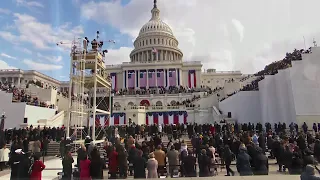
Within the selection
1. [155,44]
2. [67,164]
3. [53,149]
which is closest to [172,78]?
[155,44]

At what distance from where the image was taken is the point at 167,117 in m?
46.1

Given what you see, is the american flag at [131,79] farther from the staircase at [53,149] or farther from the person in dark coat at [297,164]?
the person in dark coat at [297,164]

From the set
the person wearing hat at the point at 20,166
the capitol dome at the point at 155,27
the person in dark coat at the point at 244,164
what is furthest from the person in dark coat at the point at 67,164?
the capitol dome at the point at 155,27

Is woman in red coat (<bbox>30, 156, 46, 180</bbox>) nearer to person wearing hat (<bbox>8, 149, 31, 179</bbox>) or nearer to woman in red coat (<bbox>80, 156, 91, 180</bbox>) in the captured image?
person wearing hat (<bbox>8, 149, 31, 179</bbox>)

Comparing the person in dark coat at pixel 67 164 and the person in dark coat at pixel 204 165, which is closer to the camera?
the person in dark coat at pixel 67 164

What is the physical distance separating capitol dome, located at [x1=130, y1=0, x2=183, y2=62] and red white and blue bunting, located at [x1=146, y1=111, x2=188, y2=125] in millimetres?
55703

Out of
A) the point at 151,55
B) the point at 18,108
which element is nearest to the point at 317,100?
the point at 18,108

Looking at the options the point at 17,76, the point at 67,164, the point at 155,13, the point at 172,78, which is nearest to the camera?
the point at 67,164

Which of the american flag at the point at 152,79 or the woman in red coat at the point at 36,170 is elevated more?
the american flag at the point at 152,79

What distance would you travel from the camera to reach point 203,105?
4906cm

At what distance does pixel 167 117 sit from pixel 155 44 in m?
64.8

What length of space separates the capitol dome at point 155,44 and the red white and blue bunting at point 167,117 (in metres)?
55.7

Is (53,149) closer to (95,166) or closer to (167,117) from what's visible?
(95,166)

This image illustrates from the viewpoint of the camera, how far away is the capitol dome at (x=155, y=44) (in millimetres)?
104062
